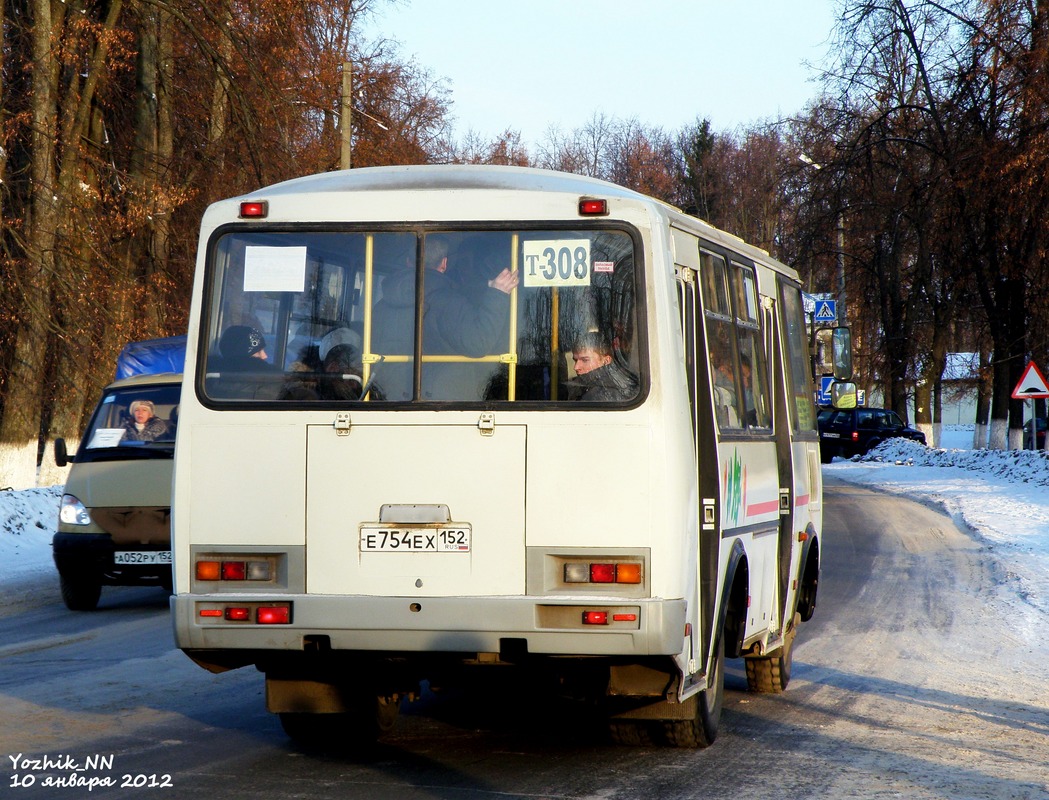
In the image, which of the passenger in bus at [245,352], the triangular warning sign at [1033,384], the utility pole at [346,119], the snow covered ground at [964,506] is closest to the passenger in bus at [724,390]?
the passenger in bus at [245,352]

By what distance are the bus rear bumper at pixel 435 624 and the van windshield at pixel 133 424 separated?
7.26 m

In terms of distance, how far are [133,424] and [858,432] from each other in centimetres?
3602

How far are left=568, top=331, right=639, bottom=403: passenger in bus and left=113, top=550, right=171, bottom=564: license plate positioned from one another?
7.50 meters

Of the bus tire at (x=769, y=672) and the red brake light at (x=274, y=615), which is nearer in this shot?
the red brake light at (x=274, y=615)

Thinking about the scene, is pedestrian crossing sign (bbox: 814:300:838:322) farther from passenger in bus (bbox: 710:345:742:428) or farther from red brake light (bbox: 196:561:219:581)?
red brake light (bbox: 196:561:219:581)

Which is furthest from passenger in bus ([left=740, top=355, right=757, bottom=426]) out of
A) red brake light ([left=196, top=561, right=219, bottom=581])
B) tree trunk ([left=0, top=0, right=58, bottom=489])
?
tree trunk ([left=0, top=0, right=58, bottom=489])

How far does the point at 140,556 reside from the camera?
42.2ft

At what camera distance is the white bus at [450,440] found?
20.2 feet

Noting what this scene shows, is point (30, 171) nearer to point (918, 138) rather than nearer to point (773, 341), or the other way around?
point (773, 341)

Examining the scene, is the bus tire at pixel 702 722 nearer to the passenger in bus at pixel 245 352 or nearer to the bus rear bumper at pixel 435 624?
the bus rear bumper at pixel 435 624

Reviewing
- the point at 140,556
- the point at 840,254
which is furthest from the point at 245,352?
the point at 840,254

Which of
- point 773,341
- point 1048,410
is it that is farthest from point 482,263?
point 1048,410

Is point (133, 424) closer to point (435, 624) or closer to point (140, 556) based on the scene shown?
point (140, 556)

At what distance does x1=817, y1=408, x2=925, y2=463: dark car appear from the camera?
46562 mm
